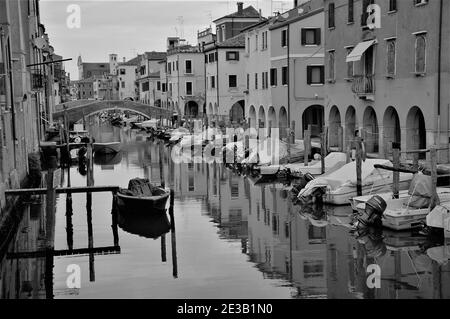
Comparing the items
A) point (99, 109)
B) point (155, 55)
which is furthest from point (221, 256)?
point (155, 55)

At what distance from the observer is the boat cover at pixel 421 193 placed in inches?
782

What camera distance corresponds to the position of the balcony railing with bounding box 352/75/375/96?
3082 centimetres

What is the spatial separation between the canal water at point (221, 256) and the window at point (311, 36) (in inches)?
665

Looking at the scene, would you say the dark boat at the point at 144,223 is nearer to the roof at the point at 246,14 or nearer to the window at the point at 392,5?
the window at the point at 392,5

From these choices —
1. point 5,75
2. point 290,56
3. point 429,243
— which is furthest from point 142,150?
point 429,243

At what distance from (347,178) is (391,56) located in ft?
22.9

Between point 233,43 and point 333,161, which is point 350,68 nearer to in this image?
point 333,161

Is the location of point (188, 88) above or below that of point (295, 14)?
below

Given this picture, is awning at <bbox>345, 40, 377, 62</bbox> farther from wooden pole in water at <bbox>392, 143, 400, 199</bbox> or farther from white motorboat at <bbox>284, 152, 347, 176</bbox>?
wooden pole in water at <bbox>392, 143, 400, 199</bbox>

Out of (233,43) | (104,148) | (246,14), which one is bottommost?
(104,148)

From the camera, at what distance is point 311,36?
4172 centimetres

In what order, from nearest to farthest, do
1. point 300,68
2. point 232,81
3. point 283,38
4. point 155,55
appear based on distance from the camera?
point 300,68, point 283,38, point 232,81, point 155,55

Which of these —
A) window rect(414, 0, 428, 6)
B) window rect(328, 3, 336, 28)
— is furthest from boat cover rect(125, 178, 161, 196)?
window rect(328, 3, 336, 28)
